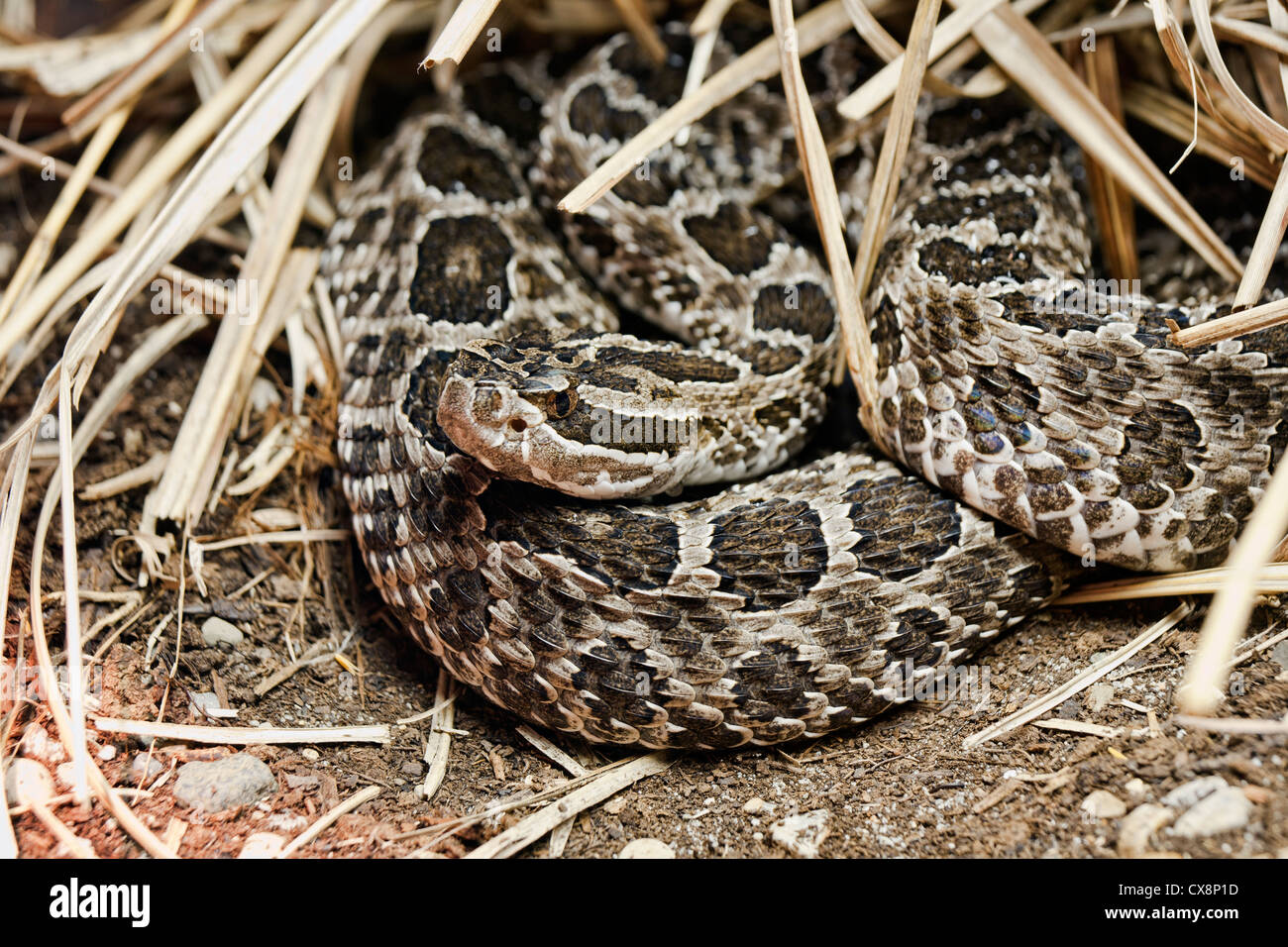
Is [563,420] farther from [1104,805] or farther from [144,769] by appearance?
Result: [1104,805]

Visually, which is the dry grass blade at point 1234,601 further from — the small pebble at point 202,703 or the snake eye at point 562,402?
the small pebble at point 202,703

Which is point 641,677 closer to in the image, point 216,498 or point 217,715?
point 217,715

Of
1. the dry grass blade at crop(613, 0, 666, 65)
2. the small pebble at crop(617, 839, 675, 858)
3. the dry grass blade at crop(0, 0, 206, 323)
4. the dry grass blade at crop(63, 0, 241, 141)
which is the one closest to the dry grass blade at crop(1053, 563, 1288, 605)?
the small pebble at crop(617, 839, 675, 858)

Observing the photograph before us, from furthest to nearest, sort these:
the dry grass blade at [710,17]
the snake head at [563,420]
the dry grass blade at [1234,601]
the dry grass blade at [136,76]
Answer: the dry grass blade at [136,76], the dry grass blade at [710,17], the snake head at [563,420], the dry grass blade at [1234,601]

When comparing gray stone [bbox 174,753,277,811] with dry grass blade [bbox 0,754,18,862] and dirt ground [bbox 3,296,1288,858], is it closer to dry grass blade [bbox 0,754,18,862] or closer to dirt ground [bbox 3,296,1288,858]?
dirt ground [bbox 3,296,1288,858]

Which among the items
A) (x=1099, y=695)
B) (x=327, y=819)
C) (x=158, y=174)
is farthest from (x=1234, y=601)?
(x=158, y=174)

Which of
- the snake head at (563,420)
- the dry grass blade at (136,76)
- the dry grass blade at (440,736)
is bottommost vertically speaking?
the dry grass blade at (440,736)

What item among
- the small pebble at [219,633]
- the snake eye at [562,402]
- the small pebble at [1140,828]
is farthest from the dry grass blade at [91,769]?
the small pebble at [1140,828]
